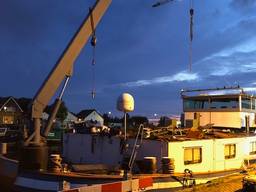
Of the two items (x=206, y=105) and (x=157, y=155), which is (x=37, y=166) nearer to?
(x=157, y=155)

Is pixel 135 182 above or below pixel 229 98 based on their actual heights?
below

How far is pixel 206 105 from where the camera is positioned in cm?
2111

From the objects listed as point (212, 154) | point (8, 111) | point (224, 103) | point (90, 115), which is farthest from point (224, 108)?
point (90, 115)

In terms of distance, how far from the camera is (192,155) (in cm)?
1414

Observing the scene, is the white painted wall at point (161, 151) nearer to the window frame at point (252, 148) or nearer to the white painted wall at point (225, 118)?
the window frame at point (252, 148)

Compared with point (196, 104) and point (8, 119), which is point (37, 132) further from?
point (8, 119)

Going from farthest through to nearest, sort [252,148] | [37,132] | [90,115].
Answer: [90,115], [252,148], [37,132]

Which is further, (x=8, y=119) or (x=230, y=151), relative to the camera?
(x=8, y=119)

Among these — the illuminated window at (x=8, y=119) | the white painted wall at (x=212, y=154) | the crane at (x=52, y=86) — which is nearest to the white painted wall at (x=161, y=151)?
the white painted wall at (x=212, y=154)

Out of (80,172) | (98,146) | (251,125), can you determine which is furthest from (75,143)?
(251,125)

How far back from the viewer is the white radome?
536 inches

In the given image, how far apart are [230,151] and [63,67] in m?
7.55

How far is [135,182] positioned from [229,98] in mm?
12401

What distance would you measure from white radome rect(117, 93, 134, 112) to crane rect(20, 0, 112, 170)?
7.42 ft
